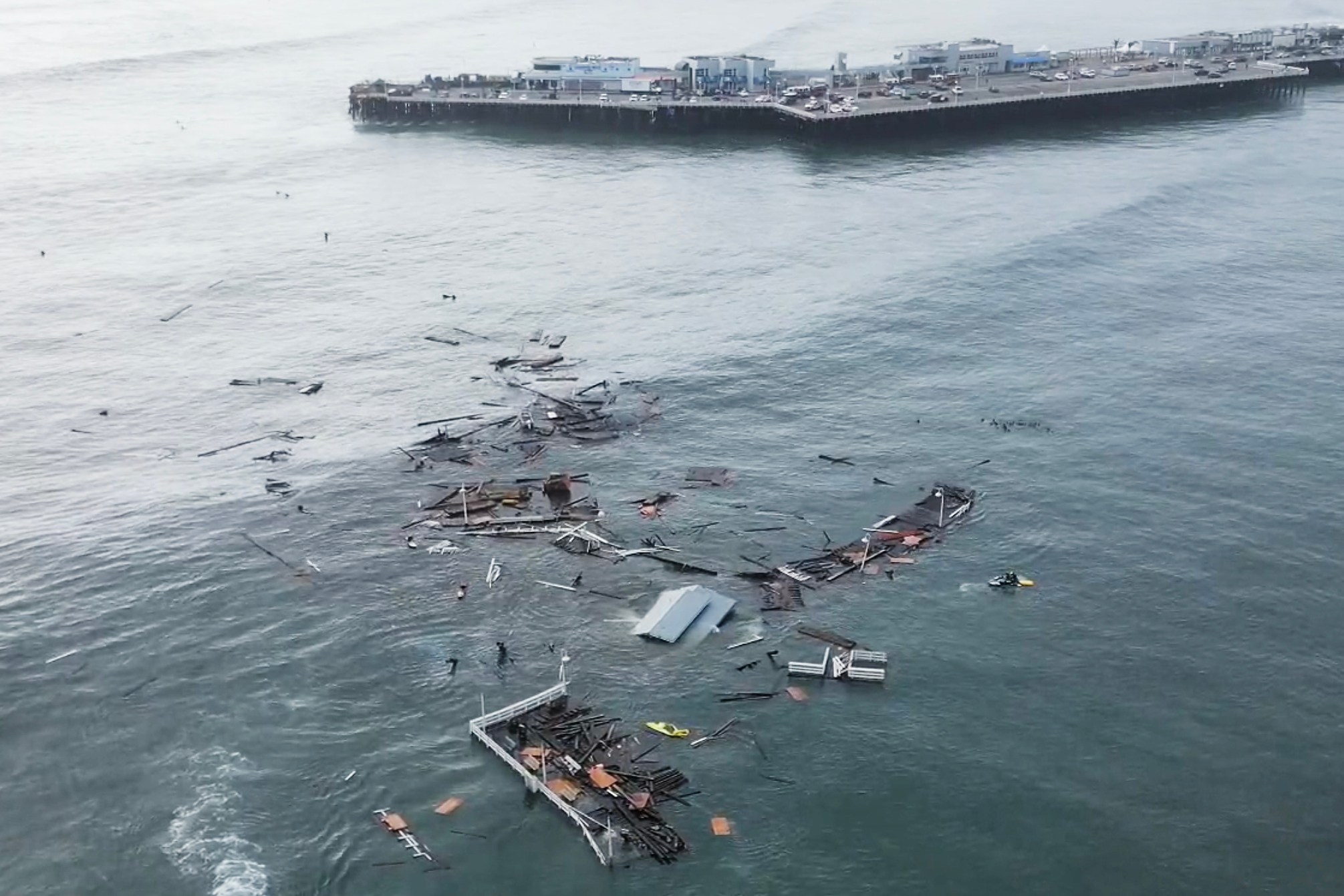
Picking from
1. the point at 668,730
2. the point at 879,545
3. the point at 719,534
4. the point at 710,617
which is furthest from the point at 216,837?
the point at 879,545

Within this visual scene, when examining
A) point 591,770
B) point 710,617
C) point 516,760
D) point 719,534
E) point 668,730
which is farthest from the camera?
point 719,534

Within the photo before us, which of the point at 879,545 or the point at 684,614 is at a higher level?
the point at 879,545

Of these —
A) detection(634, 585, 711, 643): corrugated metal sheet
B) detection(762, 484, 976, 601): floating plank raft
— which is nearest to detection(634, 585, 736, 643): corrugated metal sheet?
detection(634, 585, 711, 643): corrugated metal sheet

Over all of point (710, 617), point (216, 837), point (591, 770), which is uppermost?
point (710, 617)

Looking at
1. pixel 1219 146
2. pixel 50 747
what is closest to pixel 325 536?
pixel 50 747

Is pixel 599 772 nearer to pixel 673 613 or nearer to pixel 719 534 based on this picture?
pixel 673 613

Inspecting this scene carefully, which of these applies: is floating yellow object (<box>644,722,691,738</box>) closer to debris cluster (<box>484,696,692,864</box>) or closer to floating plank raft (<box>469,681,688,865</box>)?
debris cluster (<box>484,696,692,864</box>)

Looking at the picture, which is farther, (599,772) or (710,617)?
(710,617)
